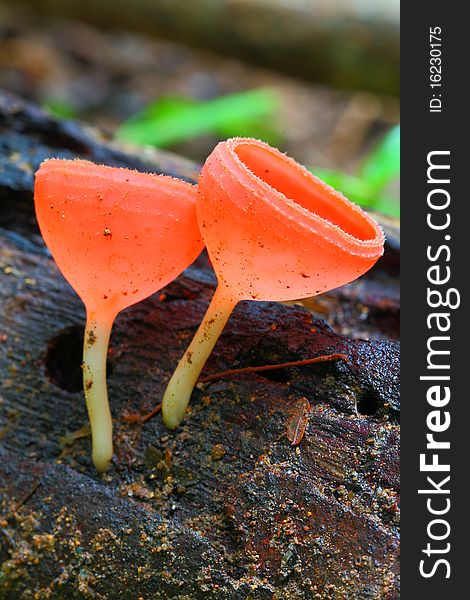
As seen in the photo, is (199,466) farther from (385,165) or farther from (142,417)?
(385,165)

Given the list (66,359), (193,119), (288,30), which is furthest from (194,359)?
(288,30)

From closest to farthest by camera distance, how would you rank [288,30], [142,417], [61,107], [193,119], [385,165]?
1. [142,417]
2. [385,165]
3. [193,119]
4. [288,30]
5. [61,107]

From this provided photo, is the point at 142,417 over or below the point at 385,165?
below

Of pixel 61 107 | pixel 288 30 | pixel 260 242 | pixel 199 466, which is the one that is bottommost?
pixel 199 466

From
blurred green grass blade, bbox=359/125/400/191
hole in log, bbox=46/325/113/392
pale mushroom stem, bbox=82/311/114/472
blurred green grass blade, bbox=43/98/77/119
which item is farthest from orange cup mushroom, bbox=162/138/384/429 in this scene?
blurred green grass blade, bbox=43/98/77/119

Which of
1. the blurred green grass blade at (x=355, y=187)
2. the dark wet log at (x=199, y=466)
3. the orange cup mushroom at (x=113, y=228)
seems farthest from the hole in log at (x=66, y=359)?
the blurred green grass blade at (x=355, y=187)

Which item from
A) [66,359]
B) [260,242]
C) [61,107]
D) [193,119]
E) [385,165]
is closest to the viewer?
[260,242]

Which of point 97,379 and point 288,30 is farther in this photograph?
Answer: point 288,30
